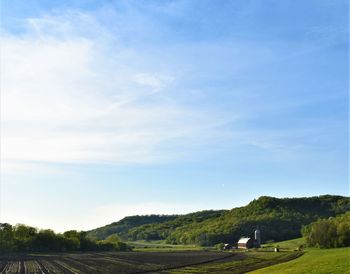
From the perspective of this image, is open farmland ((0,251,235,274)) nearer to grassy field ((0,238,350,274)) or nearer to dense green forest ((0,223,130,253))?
grassy field ((0,238,350,274))

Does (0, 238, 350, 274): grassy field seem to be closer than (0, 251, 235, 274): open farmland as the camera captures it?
Yes

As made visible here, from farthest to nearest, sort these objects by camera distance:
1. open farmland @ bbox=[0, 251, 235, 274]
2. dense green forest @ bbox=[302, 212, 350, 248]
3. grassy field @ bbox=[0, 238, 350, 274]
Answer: dense green forest @ bbox=[302, 212, 350, 248] → open farmland @ bbox=[0, 251, 235, 274] → grassy field @ bbox=[0, 238, 350, 274]

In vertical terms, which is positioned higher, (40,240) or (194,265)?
(40,240)

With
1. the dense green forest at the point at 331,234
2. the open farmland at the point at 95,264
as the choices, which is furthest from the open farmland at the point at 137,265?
the dense green forest at the point at 331,234

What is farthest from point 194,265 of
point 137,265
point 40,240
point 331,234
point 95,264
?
point 40,240

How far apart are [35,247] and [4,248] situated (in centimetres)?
1176

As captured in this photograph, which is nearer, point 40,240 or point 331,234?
point 331,234

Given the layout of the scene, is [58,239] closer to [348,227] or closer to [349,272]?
[348,227]

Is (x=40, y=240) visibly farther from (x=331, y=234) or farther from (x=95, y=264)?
(x=331, y=234)

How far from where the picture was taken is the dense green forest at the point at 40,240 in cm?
14225

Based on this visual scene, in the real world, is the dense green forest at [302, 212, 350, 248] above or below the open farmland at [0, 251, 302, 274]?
above

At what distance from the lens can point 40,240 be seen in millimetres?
149375

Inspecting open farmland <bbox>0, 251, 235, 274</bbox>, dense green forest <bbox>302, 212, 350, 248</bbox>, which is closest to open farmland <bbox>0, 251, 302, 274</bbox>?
open farmland <bbox>0, 251, 235, 274</bbox>

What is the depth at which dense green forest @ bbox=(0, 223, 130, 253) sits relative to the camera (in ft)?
467
